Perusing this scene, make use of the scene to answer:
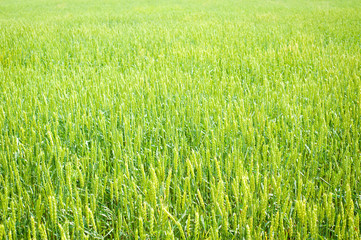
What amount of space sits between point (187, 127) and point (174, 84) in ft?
2.40

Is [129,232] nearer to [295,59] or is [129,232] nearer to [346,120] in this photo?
[346,120]

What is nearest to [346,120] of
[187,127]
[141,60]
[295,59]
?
[187,127]

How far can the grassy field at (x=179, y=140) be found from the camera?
1094mm

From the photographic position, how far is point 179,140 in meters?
1.84

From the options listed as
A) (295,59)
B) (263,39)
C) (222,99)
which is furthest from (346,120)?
(263,39)

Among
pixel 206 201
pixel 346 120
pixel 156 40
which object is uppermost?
pixel 156 40

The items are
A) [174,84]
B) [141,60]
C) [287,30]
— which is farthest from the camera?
[287,30]

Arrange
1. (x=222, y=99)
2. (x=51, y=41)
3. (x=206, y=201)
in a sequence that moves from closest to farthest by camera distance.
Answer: (x=206, y=201) → (x=222, y=99) → (x=51, y=41)

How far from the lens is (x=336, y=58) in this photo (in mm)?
3553

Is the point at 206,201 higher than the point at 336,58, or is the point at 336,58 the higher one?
the point at 336,58

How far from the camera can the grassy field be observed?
3.59ft

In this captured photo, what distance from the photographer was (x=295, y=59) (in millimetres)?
3617

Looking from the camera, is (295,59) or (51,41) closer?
(295,59)

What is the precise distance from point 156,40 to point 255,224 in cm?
439
